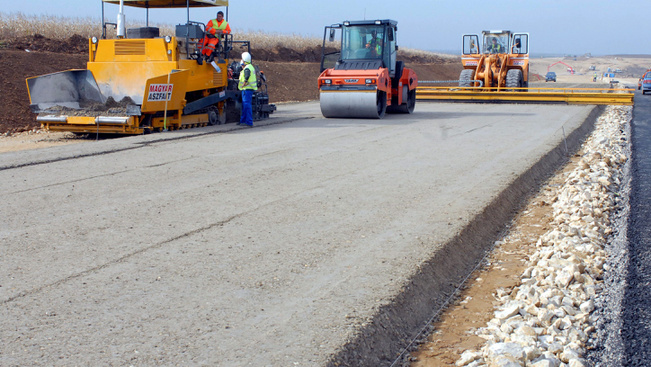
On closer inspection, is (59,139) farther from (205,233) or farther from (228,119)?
(205,233)

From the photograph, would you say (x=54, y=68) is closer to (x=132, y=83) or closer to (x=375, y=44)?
(x=132, y=83)

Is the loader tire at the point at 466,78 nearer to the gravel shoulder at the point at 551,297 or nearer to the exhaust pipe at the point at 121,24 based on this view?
the exhaust pipe at the point at 121,24

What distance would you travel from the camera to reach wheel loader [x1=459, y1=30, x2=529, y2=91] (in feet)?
82.5

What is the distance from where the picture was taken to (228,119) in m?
14.9

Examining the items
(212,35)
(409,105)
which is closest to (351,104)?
(409,105)

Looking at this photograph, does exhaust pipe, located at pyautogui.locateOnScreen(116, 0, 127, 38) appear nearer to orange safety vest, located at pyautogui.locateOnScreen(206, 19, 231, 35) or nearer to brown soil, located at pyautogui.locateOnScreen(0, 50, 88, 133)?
Result: orange safety vest, located at pyautogui.locateOnScreen(206, 19, 231, 35)

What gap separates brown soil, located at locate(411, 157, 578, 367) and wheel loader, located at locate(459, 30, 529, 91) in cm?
1857

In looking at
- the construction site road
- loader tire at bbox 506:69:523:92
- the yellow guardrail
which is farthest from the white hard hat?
loader tire at bbox 506:69:523:92

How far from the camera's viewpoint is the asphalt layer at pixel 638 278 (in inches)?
156

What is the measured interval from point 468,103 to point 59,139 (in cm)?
1579

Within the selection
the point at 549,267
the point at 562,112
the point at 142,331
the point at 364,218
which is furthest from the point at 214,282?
the point at 562,112

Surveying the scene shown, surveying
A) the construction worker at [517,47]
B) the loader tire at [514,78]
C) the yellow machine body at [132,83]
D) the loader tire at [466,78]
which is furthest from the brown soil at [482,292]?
the construction worker at [517,47]

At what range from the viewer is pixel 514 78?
24.8 m

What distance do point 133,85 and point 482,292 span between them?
9.71 metres
